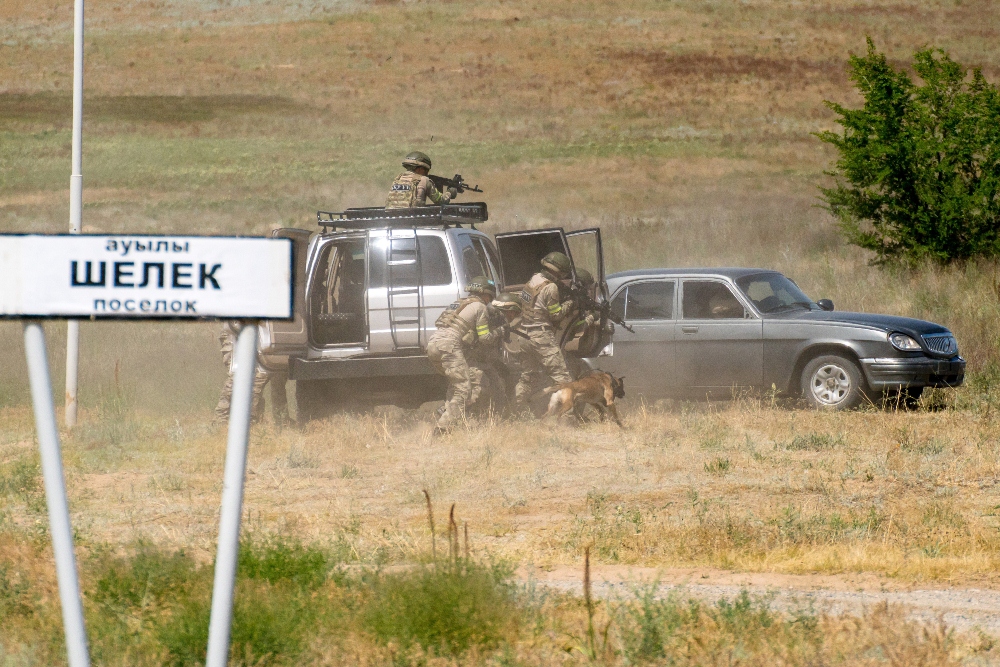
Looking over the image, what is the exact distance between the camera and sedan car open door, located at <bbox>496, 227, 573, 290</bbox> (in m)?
13.6

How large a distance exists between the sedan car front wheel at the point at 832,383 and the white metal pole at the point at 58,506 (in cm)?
985

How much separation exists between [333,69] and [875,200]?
130ft

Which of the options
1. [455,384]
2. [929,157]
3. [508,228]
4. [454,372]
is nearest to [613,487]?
[454,372]

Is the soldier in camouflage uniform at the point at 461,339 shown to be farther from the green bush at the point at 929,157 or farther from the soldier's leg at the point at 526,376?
the green bush at the point at 929,157

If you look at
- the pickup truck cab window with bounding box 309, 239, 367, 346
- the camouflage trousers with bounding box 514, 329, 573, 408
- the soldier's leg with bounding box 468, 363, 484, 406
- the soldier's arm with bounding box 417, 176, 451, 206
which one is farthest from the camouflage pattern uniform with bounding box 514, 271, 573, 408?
the pickup truck cab window with bounding box 309, 239, 367, 346

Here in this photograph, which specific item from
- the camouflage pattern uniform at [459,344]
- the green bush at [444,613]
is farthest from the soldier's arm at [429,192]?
the green bush at [444,613]

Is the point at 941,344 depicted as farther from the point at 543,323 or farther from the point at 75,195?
the point at 75,195

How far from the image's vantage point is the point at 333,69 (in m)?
57.1

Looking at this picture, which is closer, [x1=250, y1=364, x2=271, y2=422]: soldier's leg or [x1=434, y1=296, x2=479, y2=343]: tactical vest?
[x1=434, y1=296, x2=479, y2=343]: tactical vest

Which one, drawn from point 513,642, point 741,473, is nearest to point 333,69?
point 741,473

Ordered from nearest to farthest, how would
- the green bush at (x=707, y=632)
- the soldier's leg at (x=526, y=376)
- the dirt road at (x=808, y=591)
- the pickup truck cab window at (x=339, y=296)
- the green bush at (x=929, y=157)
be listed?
1. the green bush at (x=707, y=632)
2. the dirt road at (x=808, y=591)
3. the pickup truck cab window at (x=339, y=296)
4. the soldier's leg at (x=526, y=376)
5. the green bush at (x=929, y=157)

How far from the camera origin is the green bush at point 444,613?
5520 mm

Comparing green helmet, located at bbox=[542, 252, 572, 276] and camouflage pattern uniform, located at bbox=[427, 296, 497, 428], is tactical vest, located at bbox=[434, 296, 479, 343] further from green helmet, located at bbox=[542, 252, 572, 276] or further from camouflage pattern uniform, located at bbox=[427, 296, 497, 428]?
green helmet, located at bbox=[542, 252, 572, 276]

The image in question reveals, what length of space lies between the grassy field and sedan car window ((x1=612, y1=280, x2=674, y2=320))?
1161mm
